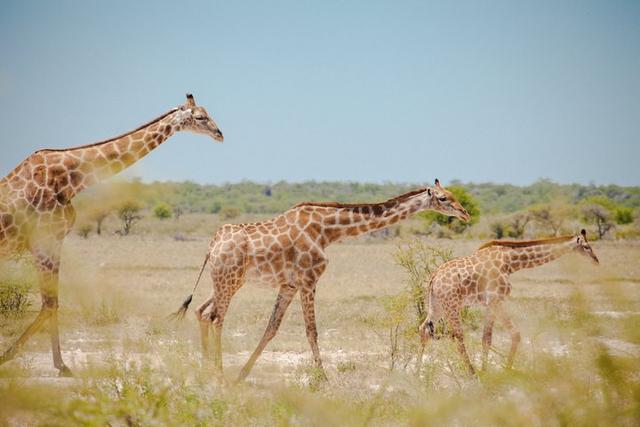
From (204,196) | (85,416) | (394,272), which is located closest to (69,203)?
(85,416)

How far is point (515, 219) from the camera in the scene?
141ft

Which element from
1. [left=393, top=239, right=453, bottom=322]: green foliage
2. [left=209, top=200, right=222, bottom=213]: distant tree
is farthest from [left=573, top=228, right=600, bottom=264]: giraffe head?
[left=209, top=200, right=222, bottom=213]: distant tree

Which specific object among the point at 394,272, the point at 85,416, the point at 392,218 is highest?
the point at 392,218

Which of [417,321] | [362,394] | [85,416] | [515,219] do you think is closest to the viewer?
[85,416]

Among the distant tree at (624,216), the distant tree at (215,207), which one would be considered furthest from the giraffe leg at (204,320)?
the distant tree at (215,207)

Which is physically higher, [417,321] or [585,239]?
[585,239]

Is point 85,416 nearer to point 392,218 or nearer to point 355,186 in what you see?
point 392,218

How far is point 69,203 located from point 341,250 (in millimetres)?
28631

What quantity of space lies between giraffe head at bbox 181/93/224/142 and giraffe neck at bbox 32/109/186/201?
0.23 feet

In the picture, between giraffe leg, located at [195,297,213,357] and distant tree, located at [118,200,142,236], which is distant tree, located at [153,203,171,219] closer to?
distant tree, located at [118,200,142,236]

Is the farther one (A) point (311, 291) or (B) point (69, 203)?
(A) point (311, 291)

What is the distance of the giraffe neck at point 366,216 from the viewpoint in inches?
349

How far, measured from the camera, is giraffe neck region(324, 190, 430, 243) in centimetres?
886

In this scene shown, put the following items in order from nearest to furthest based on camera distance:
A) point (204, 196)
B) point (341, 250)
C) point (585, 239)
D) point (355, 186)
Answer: point (585, 239)
point (341, 250)
point (204, 196)
point (355, 186)
